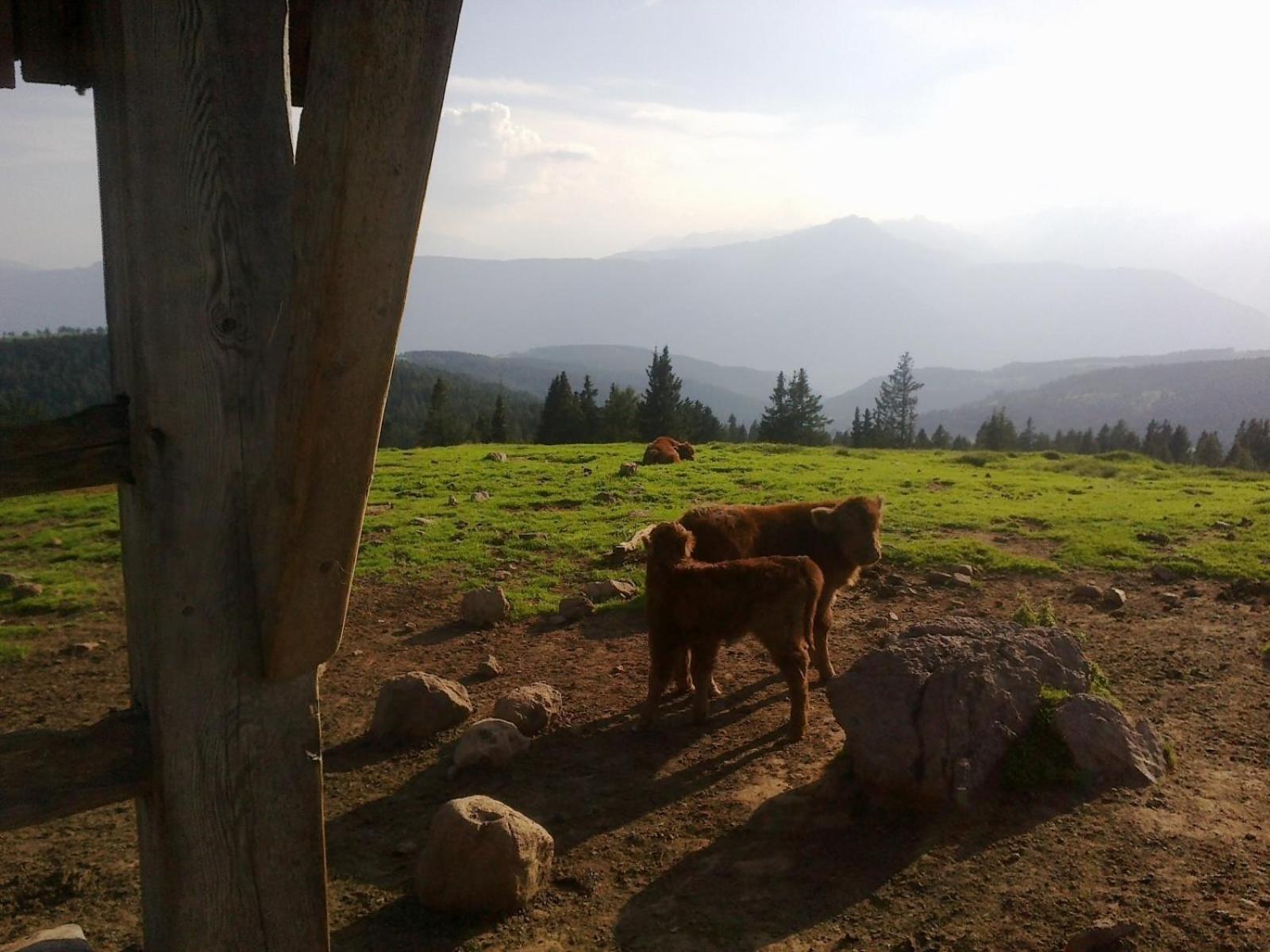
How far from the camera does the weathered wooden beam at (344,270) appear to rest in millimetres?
1992

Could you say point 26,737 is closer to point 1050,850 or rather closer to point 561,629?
Answer: point 1050,850

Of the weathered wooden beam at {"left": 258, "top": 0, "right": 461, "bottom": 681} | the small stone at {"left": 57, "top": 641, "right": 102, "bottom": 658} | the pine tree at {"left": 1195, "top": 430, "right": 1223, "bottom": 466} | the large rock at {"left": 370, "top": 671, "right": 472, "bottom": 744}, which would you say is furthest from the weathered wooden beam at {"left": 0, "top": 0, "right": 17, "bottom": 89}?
the pine tree at {"left": 1195, "top": 430, "right": 1223, "bottom": 466}

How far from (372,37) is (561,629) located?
7806 mm

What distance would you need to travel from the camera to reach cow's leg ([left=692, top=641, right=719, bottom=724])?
7047 millimetres

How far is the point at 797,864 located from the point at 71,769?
3897mm

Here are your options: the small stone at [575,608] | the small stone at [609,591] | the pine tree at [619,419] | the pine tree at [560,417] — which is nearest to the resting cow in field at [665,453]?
the small stone at [609,591]

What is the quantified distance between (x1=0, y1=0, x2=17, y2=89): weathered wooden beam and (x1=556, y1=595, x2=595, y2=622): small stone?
7.55 m

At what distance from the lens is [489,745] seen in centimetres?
627

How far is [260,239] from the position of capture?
7.53ft

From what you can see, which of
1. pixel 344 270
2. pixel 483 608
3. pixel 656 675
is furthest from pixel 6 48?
pixel 483 608

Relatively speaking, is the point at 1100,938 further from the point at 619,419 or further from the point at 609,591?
the point at 619,419

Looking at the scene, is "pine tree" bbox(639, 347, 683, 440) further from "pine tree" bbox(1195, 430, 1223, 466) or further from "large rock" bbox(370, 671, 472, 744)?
"pine tree" bbox(1195, 430, 1223, 466)

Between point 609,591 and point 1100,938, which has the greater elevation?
point 609,591

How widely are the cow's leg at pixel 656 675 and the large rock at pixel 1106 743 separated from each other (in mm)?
2835
